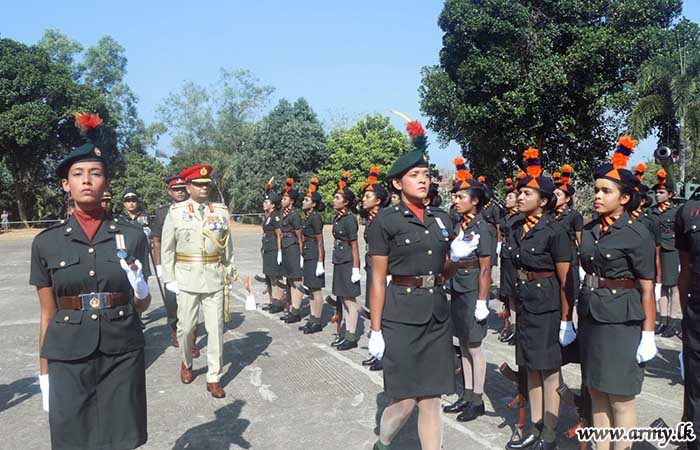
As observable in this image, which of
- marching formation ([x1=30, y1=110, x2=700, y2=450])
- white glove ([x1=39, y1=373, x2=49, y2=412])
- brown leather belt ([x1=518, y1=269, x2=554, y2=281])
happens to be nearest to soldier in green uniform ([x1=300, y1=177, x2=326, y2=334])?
marching formation ([x1=30, y1=110, x2=700, y2=450])

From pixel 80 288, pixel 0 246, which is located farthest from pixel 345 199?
pixel 0 246

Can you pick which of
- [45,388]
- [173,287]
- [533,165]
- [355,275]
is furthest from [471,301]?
[45,388]

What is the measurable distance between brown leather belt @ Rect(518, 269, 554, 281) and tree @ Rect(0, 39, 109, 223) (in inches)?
1325

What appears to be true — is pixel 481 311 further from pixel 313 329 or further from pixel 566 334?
pixel 313 329

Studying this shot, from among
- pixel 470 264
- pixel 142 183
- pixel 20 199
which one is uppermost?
pixel 142 183

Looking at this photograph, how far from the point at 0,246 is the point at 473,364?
2693 centimetres

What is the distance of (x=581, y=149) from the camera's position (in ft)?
73.0

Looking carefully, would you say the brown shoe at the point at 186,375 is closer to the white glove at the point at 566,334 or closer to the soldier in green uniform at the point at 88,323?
the soldier in green uniform at the point at 88,323

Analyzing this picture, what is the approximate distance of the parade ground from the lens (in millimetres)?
4984

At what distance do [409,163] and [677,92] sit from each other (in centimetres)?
1714

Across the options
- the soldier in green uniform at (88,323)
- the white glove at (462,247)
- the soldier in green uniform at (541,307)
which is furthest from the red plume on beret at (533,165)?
the soldier in green uniform at (88,323)

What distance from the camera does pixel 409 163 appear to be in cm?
425

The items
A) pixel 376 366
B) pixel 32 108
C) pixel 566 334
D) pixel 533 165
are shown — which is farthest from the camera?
pixel 32 108

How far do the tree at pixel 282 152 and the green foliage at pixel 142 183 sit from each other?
5.68 meters
